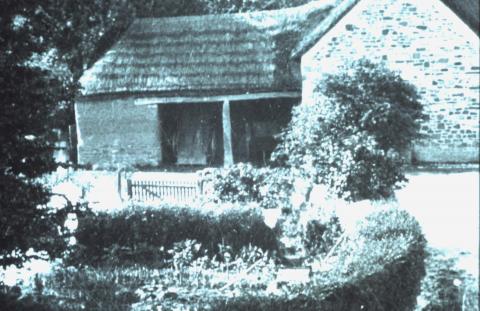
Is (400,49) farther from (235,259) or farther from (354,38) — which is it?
(235,259)

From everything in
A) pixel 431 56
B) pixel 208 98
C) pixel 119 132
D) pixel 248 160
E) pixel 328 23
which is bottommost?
pixel 248 160

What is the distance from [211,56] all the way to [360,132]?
342 inches

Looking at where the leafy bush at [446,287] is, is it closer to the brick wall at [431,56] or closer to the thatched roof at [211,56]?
the brick wall at [431,56]

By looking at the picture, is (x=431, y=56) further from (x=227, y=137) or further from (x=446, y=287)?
(x=227, y=137)

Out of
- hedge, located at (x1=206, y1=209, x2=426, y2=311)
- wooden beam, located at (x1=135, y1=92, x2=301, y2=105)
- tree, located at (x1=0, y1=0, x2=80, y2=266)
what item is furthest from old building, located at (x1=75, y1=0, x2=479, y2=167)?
tree, located at (x1=0, y1=0, x2=80, y2=266)

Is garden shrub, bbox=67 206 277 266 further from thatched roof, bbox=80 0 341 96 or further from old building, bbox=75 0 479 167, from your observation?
thatched roof, bbox=80 0 341 96

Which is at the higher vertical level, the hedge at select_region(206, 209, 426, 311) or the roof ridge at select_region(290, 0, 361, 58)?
the roof ridge at select_region(290, 0, 361, 58)

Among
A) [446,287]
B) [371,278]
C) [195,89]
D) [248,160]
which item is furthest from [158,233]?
[248,160]

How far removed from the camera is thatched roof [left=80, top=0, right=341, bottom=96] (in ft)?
64.0

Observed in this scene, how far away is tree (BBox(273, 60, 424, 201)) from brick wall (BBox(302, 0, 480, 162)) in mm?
373

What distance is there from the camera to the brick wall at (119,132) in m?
20.4

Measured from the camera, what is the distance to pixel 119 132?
67.7 feet

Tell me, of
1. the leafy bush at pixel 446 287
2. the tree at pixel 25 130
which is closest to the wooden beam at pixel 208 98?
the tree at pixel 25 130

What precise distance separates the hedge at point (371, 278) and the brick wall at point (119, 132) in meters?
12.0
